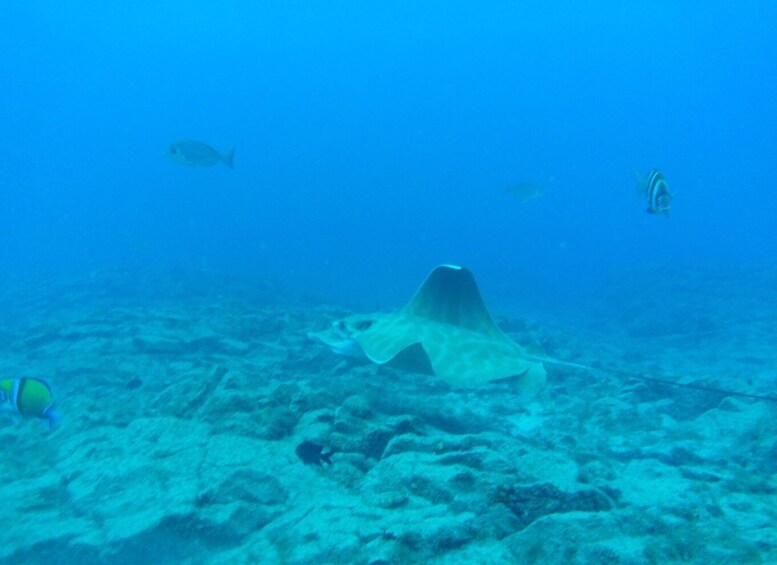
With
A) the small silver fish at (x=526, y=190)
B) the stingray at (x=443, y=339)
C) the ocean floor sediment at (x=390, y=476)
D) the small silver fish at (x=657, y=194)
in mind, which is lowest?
the ocean floor sediment at (x=390, y=476)

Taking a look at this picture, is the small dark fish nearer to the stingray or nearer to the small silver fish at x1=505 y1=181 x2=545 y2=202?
the stingray

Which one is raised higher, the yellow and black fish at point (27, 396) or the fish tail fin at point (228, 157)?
the fish tail fin at point (228, 157)

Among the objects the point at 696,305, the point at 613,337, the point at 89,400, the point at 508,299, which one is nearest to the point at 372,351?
the point at 89,400

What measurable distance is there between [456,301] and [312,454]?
3.07m

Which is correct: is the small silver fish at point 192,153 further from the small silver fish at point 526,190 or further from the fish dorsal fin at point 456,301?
the small silver fish at point 526,190

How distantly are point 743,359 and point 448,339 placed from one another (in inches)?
368

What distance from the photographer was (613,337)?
16.0 m

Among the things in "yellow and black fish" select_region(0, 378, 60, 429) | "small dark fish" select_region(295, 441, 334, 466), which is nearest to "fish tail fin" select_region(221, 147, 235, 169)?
"yellow and black fish" select_region(0, 378, 60, 429)

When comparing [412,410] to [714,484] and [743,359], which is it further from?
[743,359]

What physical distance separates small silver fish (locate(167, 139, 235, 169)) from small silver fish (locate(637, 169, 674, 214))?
9069 millimetres

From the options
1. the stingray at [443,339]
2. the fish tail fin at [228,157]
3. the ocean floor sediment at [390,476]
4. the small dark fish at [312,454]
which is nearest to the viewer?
the ocean floor sediment at [390,476]

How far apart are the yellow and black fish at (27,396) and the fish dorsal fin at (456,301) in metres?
3.83

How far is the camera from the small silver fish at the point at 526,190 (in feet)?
46.3

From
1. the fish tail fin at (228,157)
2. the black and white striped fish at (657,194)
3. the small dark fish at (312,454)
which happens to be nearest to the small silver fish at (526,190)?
the fish tail fin at (228,157)
